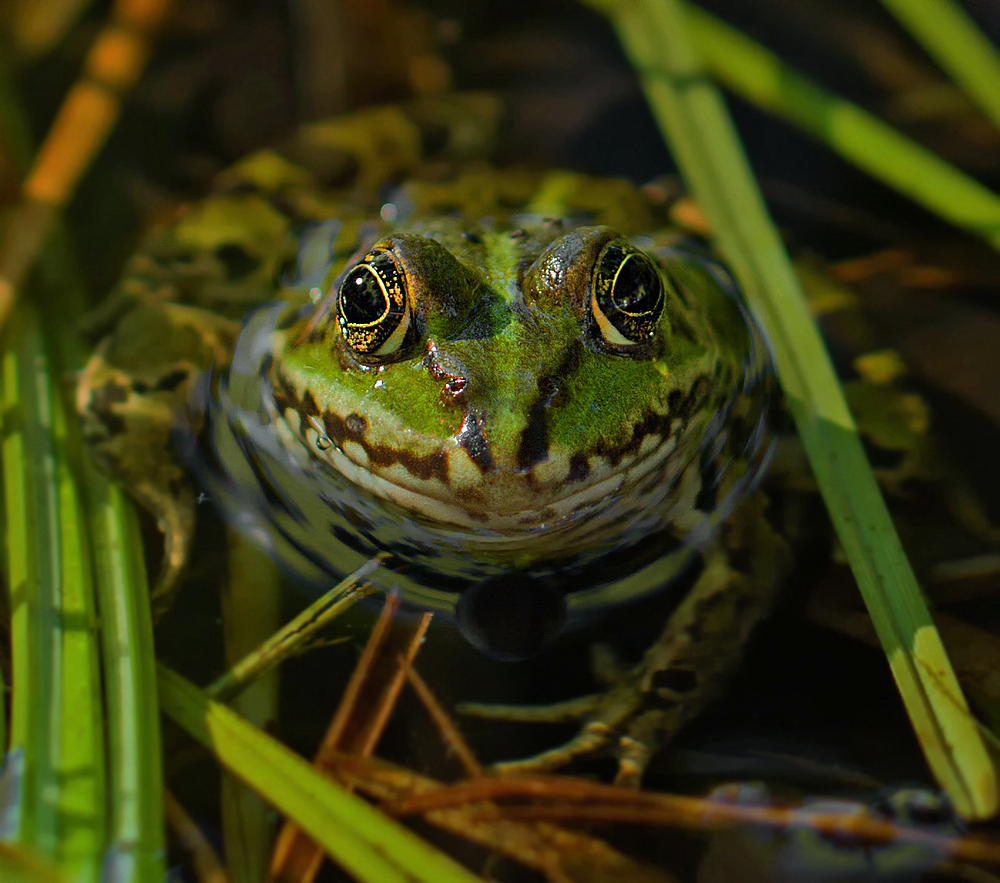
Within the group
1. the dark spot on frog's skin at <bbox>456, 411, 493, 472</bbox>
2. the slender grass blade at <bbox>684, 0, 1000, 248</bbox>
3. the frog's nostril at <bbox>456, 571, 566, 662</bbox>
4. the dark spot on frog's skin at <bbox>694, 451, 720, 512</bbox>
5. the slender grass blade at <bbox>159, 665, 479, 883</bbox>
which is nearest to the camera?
the slender grass blade at <bbox>159, 665, 479, 883</bbox>

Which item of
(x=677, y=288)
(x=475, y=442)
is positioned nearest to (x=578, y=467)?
(x=475, y=442)

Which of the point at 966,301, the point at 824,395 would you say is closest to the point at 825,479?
the point at 824,395

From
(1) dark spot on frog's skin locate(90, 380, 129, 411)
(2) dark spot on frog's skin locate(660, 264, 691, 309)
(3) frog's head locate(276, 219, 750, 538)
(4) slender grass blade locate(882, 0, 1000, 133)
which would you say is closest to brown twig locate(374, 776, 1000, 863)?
(3) frog's head locate(276, 219, 750, 538)

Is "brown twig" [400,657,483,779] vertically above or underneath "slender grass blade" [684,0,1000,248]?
underneath

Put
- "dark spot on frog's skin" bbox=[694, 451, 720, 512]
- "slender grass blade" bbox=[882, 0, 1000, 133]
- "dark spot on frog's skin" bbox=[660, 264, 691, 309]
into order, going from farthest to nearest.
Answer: "slender grass blade" bbox=[882, 0, 1000, 133] < "dark spot on frog's skin" bbox=[694, 451, 720, 512] < "dark spot on frog's skin" bbox=[660, 264, 691, 309]

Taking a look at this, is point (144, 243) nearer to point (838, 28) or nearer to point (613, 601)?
point (613, 601)

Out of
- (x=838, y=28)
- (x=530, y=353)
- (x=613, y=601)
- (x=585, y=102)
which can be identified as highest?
(x=838, y=28)

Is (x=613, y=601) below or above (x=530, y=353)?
below

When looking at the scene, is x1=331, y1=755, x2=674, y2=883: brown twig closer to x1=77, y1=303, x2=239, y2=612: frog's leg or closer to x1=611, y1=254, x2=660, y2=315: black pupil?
x1=77, y1=303, x2=239, y2=612: frog's leg
